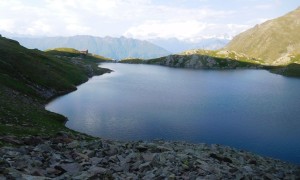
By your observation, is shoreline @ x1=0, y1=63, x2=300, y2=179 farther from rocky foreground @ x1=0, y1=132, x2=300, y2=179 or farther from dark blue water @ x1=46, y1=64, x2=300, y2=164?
dark blue water @ x1=46, y1=64, x2=300, y2=164

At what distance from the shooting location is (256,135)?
276 feet

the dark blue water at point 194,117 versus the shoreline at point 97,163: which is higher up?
the shoreline at point 97,163

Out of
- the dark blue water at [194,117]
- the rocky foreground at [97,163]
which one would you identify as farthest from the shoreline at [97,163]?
the dark blue water at [194,117]

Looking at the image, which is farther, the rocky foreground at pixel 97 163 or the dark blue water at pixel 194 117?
the dark blue water at pixel 194 117

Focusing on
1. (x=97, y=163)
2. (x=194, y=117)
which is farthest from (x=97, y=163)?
(x=194, y=117)

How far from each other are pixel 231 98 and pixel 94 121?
2728 inches

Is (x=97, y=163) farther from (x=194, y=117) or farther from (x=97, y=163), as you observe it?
(x=194, y=117)

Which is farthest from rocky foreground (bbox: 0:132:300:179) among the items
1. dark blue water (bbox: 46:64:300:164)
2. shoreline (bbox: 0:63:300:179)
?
dark blue water (bbox: 46:64:300:164)

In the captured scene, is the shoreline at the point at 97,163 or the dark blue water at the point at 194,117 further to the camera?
the dark blue water at the point at 194,117

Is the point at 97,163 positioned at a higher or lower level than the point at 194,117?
higher

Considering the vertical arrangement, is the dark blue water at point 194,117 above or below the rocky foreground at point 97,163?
below

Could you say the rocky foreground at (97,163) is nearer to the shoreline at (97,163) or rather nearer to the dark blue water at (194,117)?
the shoreline at (97,163)

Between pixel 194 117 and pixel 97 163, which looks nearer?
pixel 97 163

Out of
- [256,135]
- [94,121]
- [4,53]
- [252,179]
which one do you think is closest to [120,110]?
[94,121]
